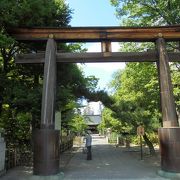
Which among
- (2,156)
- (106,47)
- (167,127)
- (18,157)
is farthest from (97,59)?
(18,157)

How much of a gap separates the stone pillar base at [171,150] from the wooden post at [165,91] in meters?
0.50

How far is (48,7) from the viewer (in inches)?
645

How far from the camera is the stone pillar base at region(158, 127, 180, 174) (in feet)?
42.8

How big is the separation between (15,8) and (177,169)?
1003 cm

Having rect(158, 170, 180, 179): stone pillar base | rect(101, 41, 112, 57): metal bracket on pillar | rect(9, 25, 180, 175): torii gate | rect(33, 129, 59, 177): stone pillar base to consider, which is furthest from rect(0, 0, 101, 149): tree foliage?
rect(158, 170, 180, 179): stone pillar base

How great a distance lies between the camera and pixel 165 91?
1431 centimetres

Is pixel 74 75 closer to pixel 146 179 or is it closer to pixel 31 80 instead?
pixel 31 80

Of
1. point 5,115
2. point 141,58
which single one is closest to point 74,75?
point 5,115

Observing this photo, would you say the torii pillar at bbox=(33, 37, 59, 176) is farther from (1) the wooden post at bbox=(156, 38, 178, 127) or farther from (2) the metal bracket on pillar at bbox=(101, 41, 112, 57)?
(1) the wooden post at bbox=(156, 38, 178, 127)

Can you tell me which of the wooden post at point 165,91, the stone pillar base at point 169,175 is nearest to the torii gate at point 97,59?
the wooden post at point 165,91

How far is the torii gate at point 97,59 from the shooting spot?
13.1 meters

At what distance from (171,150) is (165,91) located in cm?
267

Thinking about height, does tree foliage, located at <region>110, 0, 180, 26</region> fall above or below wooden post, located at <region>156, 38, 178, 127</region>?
above

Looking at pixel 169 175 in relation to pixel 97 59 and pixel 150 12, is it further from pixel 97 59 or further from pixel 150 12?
pixel 150 12
